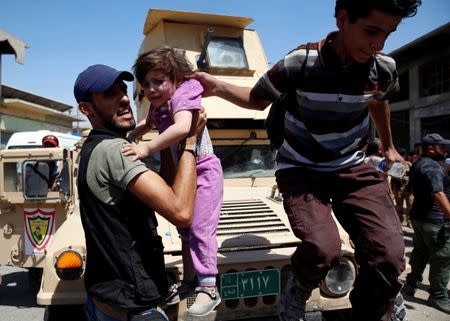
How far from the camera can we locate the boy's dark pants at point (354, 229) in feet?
7.02

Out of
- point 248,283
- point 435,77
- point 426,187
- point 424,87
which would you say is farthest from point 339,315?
point 424,87

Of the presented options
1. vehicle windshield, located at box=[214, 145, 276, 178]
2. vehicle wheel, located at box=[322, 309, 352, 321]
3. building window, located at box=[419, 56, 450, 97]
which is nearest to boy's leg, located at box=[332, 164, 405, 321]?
vehicle wheel, located at box=[322, 309, 352, 321]

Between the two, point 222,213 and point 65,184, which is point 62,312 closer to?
point 222,213

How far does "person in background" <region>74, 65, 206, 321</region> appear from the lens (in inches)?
73.2

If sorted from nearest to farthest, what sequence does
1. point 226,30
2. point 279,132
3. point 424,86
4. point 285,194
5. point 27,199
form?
point 285,194 → point 279,132 → point 27,199 → point 226,30 → point 424,86

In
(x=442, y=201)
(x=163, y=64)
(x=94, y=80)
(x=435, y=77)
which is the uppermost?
(x=435, y=77)

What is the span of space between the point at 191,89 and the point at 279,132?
0.57 m

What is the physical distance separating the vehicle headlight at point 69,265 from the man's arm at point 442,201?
384 cm

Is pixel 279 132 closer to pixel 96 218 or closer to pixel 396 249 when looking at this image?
pixel 396 249

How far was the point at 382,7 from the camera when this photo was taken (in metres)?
2.01

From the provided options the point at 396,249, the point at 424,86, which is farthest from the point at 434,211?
the point at 424,86

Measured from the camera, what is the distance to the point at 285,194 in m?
2.36

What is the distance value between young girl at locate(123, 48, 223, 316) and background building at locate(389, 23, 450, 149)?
12.5 m

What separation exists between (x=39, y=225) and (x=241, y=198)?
2659 millimetres
